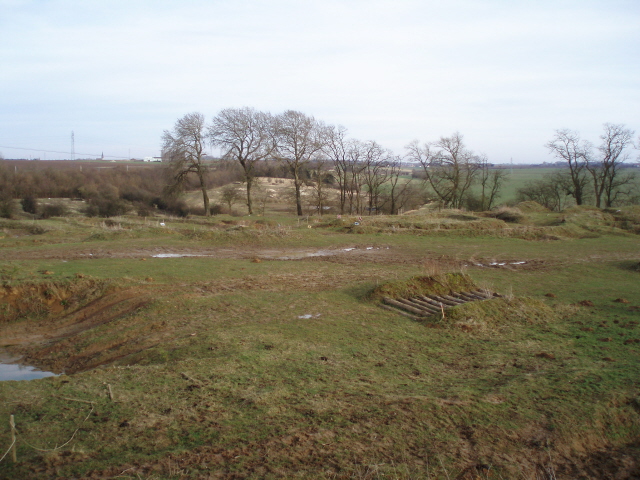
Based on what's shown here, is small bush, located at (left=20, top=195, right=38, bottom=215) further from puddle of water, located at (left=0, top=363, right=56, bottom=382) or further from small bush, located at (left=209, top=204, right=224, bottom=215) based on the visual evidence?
puddle of water, located at (left=0, top=363, right=56, bottom=382)

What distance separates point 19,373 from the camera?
766cm

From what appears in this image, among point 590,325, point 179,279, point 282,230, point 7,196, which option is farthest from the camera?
point 7,196

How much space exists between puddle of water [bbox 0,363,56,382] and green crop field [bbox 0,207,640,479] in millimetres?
238

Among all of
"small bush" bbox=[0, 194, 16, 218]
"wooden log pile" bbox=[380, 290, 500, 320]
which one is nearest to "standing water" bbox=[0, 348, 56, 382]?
"wooden log pile" bbox=[380, 290, 500, 320]

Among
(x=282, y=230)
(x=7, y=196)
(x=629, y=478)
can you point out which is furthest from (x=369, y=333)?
(x=7, y=196)

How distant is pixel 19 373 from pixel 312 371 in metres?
5.18

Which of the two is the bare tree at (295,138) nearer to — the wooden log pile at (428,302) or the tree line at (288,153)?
the tree line at (288,153)

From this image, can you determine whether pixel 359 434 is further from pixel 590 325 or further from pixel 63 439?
pixel 590 325

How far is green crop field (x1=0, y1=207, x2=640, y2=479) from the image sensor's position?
4.11 metres

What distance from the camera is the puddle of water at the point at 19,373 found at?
Answer: 7469mm

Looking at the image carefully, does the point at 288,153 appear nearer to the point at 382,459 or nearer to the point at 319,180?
the point at 319,180

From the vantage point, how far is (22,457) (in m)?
4.00

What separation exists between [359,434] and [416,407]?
849 millimetres

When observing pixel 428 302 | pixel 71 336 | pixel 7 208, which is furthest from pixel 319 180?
pixel 71 336
